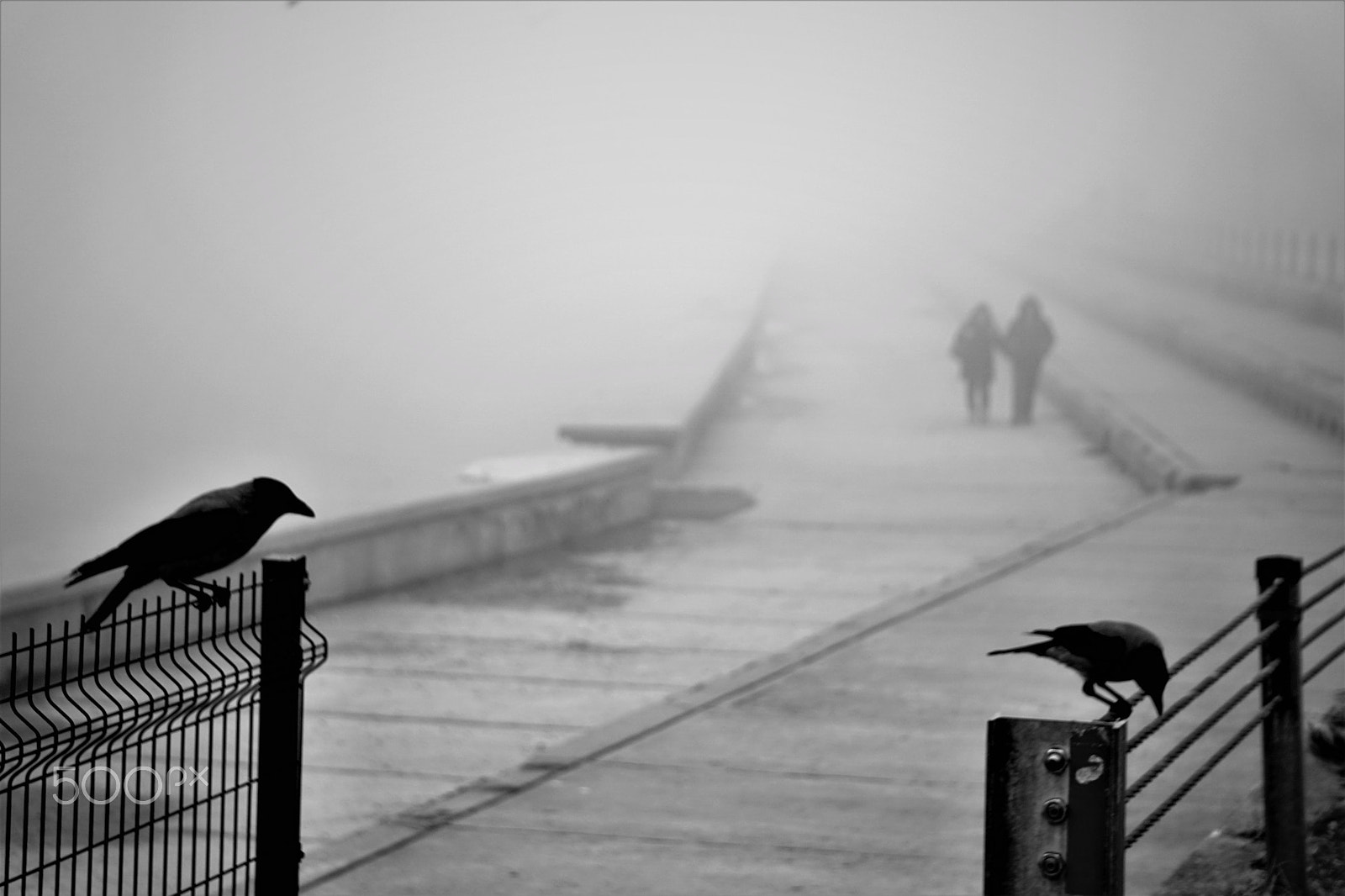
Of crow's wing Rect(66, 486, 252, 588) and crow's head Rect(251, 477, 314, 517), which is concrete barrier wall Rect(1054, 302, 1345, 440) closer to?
crow's head Rect(251, 477, 314, 517)

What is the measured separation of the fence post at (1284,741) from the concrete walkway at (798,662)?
564 millimetres

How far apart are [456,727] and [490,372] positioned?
2565 centimetres

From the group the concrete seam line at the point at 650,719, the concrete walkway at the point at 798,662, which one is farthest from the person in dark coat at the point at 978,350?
the concrete seam line at the point at 650,719

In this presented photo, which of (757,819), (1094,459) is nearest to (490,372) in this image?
(1094,459)

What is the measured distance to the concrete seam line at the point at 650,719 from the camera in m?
6.65

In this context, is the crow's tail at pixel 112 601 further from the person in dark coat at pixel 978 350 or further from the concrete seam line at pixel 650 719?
the person in dark coat at pixel 978 350

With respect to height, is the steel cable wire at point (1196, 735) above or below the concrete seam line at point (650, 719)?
above

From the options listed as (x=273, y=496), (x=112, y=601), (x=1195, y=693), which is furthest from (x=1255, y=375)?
(x=112, y=601)

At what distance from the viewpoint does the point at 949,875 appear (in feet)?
20.4

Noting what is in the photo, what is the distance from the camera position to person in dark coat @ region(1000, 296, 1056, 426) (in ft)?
72.3

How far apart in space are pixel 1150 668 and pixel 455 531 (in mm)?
9579

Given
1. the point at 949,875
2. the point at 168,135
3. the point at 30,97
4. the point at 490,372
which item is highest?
the point at 168,135

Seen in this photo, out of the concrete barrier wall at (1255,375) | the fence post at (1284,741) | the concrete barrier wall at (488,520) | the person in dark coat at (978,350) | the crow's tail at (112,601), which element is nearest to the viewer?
the crow's tail at (112,601)

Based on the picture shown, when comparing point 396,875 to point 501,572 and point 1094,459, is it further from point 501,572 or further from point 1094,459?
point 1094,459
